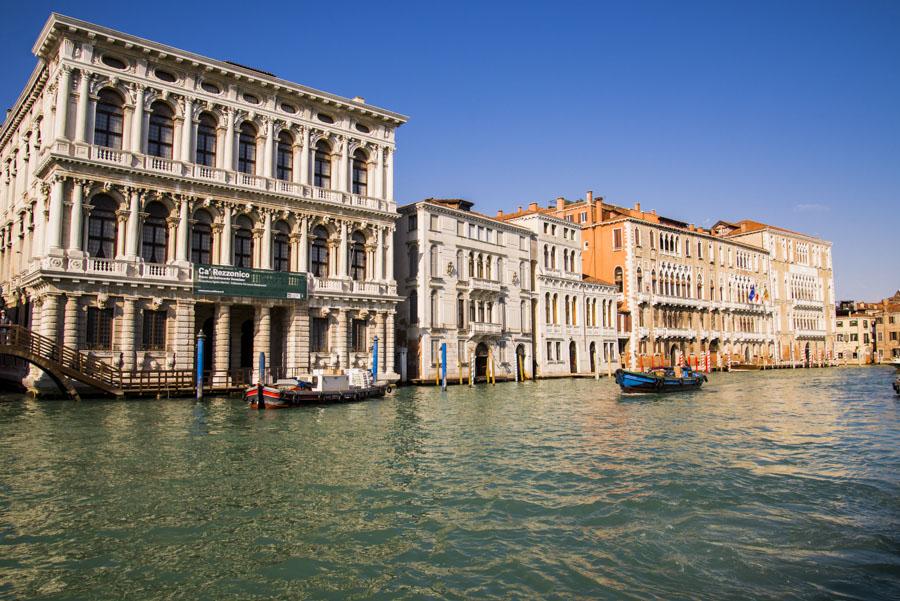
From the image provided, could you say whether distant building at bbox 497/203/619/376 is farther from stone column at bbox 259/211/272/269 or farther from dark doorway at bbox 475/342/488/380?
stone column at bbox 259/211/272/269

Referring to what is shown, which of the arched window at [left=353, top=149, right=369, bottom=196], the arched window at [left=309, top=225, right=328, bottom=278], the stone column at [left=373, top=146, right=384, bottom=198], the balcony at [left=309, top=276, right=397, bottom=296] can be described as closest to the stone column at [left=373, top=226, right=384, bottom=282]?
the balcony at [left=309, top=276, right=397, bottom=296]

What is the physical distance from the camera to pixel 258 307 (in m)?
27.8

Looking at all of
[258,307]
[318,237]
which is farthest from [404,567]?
[318,237]

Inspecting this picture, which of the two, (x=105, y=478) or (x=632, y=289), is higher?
(x=632, y=289)

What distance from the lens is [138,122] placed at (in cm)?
2542

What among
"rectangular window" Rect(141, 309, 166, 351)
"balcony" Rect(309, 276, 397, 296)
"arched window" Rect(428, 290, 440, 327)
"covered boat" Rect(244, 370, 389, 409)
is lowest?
"covered boat" Rect(244, 370, 389, 409)

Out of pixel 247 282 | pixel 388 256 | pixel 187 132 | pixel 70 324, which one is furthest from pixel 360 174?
pixel 70 324

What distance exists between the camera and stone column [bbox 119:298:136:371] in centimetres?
2423

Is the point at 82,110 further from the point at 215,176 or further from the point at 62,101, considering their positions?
the point at 215,176

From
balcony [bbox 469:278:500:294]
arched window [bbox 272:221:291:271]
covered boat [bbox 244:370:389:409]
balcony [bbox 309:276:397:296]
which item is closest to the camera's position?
covered boat [bbox 244:370:389:409]

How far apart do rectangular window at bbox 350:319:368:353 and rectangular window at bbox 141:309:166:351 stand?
852 centimetres

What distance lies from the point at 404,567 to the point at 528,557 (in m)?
1.23

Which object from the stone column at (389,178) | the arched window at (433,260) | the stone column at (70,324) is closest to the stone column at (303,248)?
the stone column at (389,178)

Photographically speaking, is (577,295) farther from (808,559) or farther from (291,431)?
(808,559)
